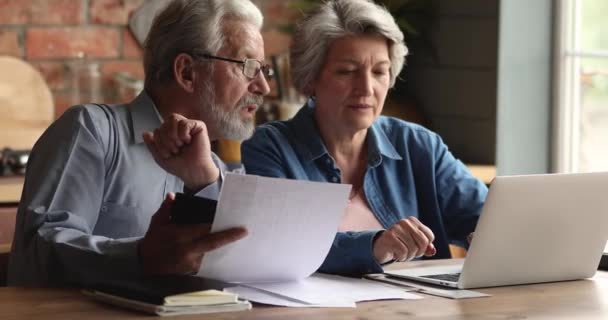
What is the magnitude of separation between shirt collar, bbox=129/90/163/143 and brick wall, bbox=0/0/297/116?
1704 millimetres

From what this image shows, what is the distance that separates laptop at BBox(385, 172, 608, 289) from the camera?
2.03m

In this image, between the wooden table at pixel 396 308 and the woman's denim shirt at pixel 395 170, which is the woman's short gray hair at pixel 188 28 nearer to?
the woman's denim shirt at pixel 395 170

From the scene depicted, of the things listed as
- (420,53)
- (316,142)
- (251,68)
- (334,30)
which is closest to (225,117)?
(251,68)

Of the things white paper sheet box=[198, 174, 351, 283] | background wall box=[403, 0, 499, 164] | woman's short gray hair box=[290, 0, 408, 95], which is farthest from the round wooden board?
Result: white paper sheet box=[198, 174, 351, 283]

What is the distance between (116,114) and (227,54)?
281 millimetres

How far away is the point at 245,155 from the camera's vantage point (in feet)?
8.82

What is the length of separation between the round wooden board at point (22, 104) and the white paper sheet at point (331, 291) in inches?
79.1

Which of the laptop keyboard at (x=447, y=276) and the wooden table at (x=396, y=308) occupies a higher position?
the wooden table at (x=396, y=308)

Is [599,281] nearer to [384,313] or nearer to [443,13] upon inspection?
[384,313]

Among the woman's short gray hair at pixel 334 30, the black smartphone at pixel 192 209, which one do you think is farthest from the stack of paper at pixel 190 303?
the woman's short gray hair at pixel 334 30

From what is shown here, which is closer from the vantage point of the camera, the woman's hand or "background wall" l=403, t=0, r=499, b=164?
the woman's hand

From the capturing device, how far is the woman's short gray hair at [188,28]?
2.45m

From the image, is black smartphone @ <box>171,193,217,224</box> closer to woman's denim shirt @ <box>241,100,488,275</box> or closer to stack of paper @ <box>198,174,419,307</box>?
stack of paper @ <box>198,174,419,307</box>

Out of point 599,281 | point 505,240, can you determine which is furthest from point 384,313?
point 599,281
